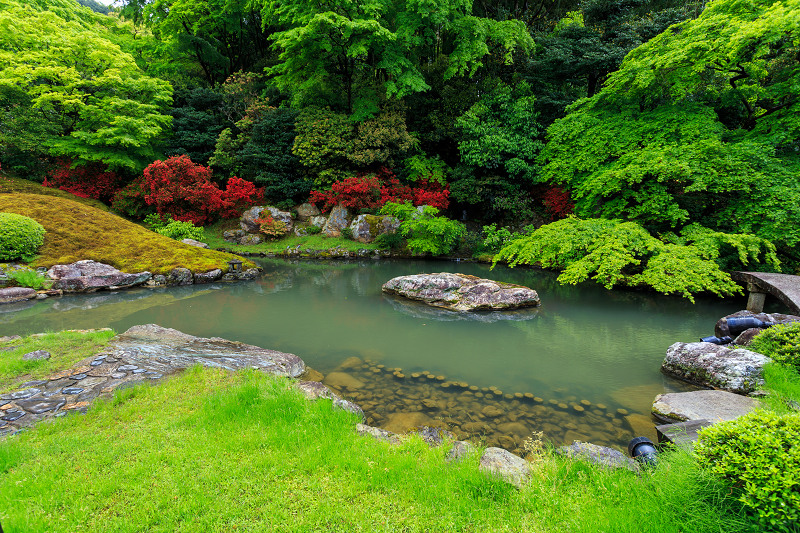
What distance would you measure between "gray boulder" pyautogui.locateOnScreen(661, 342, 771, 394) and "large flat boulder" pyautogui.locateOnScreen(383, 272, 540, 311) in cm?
318

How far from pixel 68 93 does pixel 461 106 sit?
16.2m

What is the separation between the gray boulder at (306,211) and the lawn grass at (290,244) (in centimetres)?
124

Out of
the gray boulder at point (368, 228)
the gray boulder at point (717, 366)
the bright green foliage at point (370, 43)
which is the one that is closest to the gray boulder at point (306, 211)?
the gray boulder at point (368, 228)

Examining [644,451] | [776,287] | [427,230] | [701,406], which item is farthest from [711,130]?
[644,451]

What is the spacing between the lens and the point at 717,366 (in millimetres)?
4188

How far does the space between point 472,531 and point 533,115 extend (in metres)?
15.4

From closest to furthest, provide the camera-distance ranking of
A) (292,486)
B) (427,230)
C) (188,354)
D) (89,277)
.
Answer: (292,486) < (188,354) < (89,277) < (427,230)

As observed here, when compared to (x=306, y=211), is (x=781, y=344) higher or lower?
lower

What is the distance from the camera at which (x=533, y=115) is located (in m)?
14.1

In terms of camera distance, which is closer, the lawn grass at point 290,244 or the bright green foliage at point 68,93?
the bright green foliage at point 68,93

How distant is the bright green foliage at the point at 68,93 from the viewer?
12.5m

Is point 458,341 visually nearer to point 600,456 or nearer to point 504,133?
point 600,456

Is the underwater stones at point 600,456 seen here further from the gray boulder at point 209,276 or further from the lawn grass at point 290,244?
the lawn grass at point 290,244

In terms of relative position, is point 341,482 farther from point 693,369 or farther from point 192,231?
point 192,231
